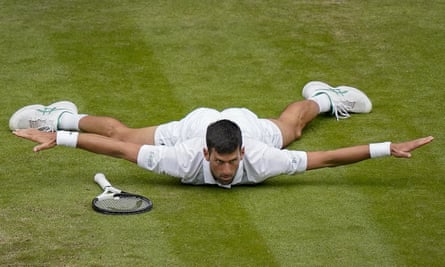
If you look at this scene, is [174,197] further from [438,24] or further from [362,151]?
[438,24]

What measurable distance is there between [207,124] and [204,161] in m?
0.65

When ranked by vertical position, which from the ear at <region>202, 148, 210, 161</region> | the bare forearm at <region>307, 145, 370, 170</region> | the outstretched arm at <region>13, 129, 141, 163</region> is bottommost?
the bare forearm at <region>307, 145, 370, 170</region>

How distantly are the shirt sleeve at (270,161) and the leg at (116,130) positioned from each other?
136 cm

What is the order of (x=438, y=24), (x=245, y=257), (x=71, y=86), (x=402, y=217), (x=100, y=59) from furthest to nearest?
(x=438, y=24), (x=100, y=59), (x=71, y=86), (x=402, y=217), (x=245, y=257)

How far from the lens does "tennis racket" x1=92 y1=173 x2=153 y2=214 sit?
12445mm

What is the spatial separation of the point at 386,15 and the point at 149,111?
198 inches

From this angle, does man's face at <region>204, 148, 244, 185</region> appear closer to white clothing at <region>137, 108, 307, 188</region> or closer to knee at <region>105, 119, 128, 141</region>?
white clothing at <region>137, 108, 307, 188</region>

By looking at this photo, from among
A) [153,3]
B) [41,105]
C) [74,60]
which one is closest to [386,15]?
[153,3]

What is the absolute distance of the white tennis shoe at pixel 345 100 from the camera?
50.7ft

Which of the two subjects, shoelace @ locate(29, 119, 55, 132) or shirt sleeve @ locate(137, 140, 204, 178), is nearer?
shirt sleeve @ locate(137, 140, 204, 178)

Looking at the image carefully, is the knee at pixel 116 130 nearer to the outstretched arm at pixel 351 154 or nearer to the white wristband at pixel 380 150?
the outstretched arm at pixel 351 154

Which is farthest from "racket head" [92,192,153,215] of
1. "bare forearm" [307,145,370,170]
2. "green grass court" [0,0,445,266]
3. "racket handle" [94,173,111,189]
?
"bare forearm" [307,145,370,170]

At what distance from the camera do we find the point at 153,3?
19.7 m

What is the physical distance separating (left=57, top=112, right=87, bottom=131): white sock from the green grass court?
57 centimetres
